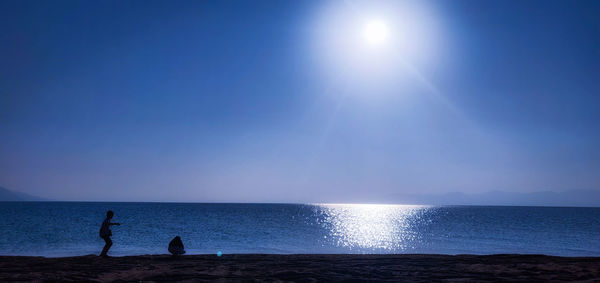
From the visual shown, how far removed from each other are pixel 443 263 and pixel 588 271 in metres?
4.67

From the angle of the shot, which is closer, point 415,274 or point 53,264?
point 415,274

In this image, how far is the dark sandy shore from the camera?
11.3m

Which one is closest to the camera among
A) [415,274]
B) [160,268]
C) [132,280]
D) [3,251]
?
[132,280]

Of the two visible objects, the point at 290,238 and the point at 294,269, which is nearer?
the point at 294,269

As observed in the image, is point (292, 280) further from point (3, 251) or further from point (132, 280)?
point (3, 251)

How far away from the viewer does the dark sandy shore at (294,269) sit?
36.9 ft

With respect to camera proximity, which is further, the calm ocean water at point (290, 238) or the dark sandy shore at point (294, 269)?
the calm ocean water at point (290, 238)

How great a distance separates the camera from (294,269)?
503 inches

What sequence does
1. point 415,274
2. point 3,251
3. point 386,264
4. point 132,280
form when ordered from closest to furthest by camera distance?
point 132,280, point 415,274, point 386,264, point 3,251

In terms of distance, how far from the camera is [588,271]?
41.2ft

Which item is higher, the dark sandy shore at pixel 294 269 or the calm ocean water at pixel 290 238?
the dark sandy shore at pixel 294 269

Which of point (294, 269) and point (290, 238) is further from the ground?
point (294, 269)

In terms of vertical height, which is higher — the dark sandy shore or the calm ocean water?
the dark sandy shore

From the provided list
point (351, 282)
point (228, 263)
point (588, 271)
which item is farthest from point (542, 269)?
point (228, 263)
